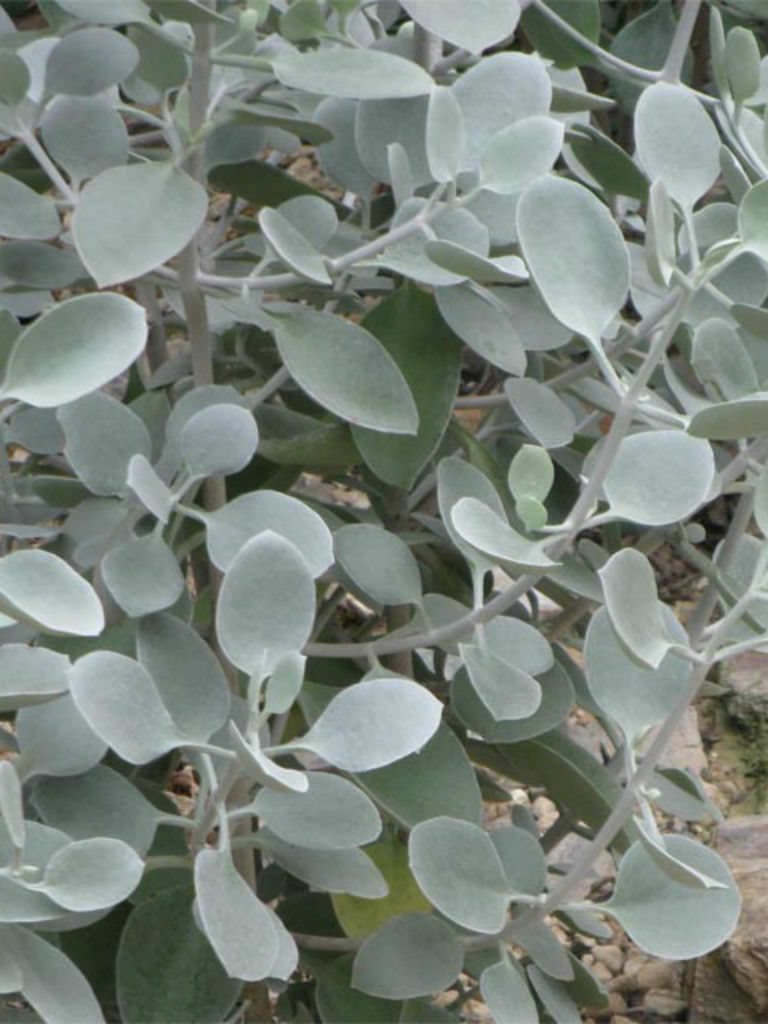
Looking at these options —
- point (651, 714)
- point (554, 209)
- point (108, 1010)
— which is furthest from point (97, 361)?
point (108, 1010)

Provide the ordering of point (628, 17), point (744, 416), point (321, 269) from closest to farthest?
point (744, 416)
point (321, 269)
point (628, 17)

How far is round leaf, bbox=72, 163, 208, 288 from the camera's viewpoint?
620 mm

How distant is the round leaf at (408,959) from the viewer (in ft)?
2.47

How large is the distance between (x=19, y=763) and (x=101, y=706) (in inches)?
3.5

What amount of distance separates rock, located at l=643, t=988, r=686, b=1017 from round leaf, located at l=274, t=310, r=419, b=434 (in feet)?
2.48

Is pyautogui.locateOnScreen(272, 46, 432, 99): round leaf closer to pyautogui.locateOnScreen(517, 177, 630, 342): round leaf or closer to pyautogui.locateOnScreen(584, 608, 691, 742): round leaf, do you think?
pyautogui.locateOnScreen(517, 177, 630, 342): round leaf

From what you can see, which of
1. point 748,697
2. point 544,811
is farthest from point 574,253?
point 748,697

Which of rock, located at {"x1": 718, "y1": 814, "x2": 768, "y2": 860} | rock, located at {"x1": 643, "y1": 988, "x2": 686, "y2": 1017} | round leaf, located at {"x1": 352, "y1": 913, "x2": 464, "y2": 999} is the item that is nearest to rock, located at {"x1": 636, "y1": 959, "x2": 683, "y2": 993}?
rock, located at {"x1": 643, "y1": 988, "x2": 686, "y2": 1017}

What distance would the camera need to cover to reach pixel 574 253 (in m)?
0.60

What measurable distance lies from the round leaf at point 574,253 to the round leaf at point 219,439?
5.8 inches

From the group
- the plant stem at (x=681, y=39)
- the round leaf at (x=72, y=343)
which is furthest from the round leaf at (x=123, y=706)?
the plant stem at (x=681, y=39)

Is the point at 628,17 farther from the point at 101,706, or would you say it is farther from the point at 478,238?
the point at 101,706

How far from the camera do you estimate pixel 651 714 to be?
70 cm

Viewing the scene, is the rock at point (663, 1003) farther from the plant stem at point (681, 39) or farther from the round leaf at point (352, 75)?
the round leaf at point (352, 75)
